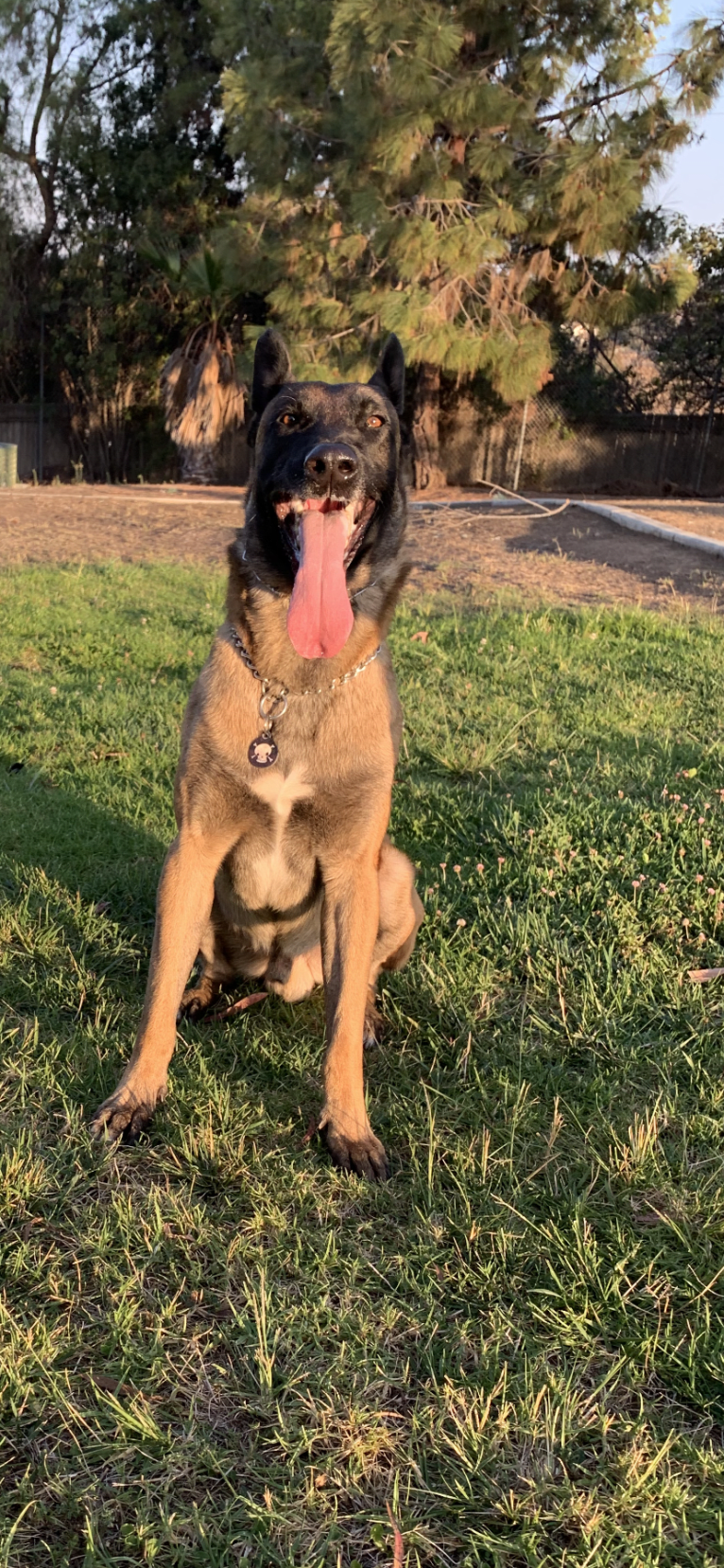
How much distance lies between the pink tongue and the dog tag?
23 cm

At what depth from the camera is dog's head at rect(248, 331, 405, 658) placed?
2.54 m

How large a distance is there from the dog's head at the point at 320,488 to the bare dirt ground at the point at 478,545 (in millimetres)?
5325

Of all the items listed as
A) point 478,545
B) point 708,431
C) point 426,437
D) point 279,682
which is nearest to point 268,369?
point 279,682

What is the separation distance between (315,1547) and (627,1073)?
143cm

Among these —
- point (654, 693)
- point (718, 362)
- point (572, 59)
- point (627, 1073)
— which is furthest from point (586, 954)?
point (718, 362)

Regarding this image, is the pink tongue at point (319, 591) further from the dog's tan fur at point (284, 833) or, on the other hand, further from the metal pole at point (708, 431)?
the metal pole at point (708, 431)

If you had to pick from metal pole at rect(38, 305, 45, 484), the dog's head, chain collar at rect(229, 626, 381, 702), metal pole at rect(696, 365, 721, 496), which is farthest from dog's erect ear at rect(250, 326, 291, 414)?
metal pole at rect(38, 305, 45, 484)

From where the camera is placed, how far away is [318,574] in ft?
8.39

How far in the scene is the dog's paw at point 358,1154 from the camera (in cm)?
234

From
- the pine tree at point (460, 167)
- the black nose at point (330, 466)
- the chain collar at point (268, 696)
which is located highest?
the pine tree at point (460, 167)

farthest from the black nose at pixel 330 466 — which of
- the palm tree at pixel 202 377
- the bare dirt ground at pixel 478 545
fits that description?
the palm tree at pixel 202 377

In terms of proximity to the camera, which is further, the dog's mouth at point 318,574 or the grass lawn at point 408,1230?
the dog's mouth at point 318,574

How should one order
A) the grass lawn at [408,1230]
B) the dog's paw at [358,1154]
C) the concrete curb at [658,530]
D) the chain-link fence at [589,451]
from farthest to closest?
1. the chain-link fence at [589,451]
2. the concrete curb at [658,530]
3. the dog's paw at [358,1154]
4. the grass lawn at [408,1230]

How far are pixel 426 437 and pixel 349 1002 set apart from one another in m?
17.8
